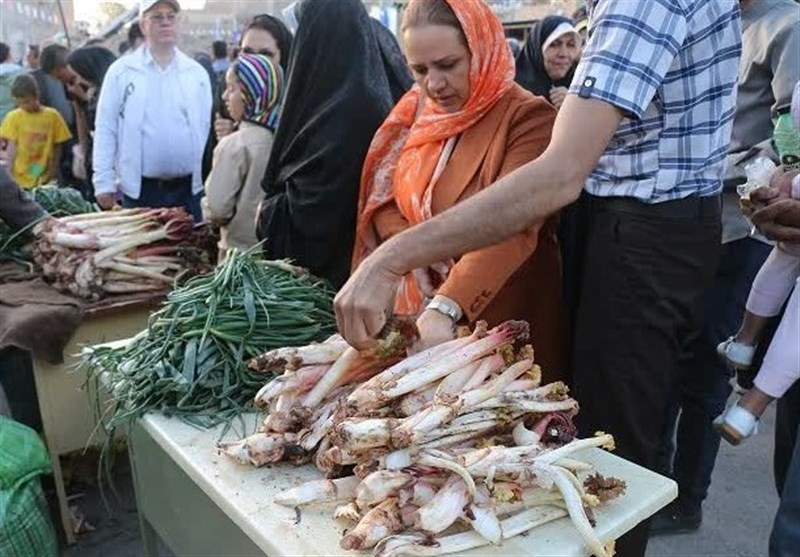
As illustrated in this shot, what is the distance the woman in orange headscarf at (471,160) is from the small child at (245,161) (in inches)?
38.4

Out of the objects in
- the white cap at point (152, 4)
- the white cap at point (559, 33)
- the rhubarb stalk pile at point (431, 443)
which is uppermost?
the white cap at point (152, 4)

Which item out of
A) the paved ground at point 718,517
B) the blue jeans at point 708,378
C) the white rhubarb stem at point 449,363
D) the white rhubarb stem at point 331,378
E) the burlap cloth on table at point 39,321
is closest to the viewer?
the white rhubarb stem at point 449,363

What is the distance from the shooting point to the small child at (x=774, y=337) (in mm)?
1803

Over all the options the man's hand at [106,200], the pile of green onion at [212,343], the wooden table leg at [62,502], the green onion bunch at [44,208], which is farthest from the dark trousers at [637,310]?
the man's hand at [106,200]

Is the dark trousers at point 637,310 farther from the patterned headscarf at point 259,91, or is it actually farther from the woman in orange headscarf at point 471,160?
the patterned headscarf at point 259,91

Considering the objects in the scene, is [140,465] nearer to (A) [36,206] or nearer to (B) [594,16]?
(A) [36,206]

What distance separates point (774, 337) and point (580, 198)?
2.00ft

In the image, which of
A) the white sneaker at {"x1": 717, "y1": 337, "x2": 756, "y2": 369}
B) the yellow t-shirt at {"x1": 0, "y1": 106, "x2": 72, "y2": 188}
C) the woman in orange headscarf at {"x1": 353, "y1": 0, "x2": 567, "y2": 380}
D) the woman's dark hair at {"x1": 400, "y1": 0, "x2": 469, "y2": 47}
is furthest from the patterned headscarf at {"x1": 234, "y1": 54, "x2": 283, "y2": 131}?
the yellow t-shirt at {"x1": 0, "y1": 106, "x2": 72, "y2": 188}

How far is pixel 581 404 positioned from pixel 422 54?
3.03 ft

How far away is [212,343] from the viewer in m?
1.76

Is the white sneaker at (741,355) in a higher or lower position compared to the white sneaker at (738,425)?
higher

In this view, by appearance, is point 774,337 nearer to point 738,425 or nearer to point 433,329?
point 738,425

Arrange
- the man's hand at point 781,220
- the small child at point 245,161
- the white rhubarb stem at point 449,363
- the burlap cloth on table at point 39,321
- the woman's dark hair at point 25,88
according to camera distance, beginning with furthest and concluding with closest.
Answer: the woman's dark hair at point 25,88, the small child at point 245,161, the burlap cloth on table at point 39,321, the man's hand at point 781,220, the white rhubarb stem at point 449,363

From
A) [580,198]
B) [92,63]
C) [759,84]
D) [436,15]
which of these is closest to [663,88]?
[580,198]
